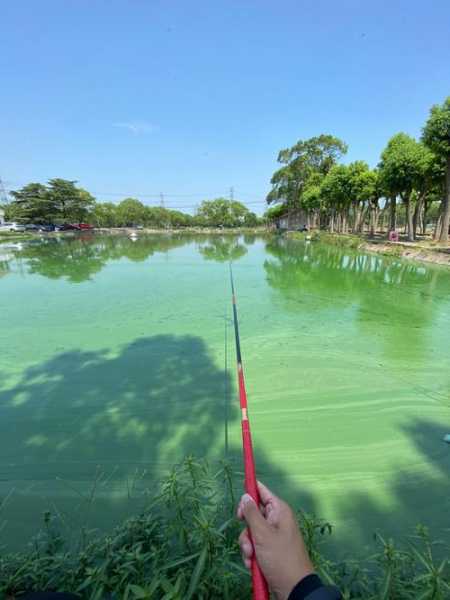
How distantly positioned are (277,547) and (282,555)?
0.02 metres

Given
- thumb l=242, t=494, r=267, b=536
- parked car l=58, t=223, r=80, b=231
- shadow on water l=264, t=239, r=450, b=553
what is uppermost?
parked car l=58, t=223, r=80, b=231

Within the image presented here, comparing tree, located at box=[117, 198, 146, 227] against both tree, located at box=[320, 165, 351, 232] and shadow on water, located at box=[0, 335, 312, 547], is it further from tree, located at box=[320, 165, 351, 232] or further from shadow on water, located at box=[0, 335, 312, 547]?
shadow on water, located at box=[0, 335, 312, 547]

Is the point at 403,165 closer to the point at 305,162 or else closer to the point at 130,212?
the point at 305,162

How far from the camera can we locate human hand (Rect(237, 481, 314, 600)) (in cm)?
65

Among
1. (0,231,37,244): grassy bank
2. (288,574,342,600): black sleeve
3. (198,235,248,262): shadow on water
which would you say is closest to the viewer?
(288,574,342,600): black sleeve

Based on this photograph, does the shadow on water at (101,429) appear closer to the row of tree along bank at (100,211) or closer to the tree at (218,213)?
the row of tree along bank at (100,211)

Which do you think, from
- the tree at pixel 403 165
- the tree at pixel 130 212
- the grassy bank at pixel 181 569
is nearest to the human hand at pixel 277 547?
the grassy bank at pixel 181 569

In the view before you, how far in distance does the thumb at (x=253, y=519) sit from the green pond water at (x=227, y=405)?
1411 millimetres

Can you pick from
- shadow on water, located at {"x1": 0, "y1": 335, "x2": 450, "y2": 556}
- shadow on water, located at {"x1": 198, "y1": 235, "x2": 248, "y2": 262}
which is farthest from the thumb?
shadow on water, located at {"x1": 198, "y1": 235, "x2": 248, "y2": 262}

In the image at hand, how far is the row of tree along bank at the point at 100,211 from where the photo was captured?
43594 millimetres

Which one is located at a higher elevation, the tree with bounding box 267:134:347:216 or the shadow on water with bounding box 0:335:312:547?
the tree with bounding box 267:134:347:216

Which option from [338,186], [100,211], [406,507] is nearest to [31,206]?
[100,211]

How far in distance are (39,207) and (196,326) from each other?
48.1m

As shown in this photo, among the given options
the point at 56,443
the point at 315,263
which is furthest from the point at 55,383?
the point at 315,263
